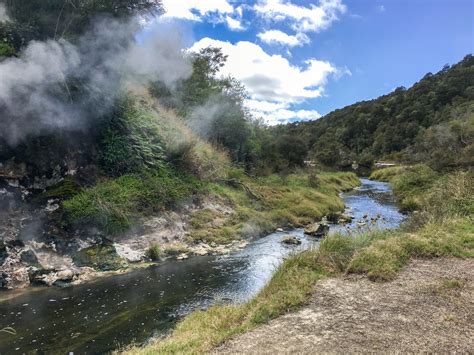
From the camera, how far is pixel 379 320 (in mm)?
5516

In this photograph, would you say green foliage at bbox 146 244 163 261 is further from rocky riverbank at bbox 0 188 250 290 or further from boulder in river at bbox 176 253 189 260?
boulder in river at bbox 176 253 189 260

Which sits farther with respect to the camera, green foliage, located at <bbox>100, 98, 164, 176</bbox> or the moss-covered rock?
green foliage, located at <bbox>100, 98, 164, 176</bbox>

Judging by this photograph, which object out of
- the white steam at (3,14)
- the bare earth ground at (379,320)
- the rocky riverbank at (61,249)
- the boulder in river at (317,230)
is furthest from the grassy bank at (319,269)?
the white steam at (3,14)

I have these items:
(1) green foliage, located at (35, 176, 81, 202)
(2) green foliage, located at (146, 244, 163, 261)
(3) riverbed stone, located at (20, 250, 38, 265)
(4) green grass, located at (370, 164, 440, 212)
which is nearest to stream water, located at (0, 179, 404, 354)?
(2) green foliage, located at (146, 244, 163, 261)

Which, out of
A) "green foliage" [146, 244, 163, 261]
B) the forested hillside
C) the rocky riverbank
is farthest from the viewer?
the forested hillside

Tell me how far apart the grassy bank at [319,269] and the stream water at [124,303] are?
3.36ft

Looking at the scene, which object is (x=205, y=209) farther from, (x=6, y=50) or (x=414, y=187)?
(x=414, y=187)

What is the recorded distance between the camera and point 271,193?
2111 cm

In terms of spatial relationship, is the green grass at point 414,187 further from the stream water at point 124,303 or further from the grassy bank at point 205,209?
the stream water at point 124,303

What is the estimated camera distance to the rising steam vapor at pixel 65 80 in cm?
1208

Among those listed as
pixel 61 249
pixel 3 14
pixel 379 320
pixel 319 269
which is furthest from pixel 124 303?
pixel 3 14

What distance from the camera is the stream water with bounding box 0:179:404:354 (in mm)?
7248

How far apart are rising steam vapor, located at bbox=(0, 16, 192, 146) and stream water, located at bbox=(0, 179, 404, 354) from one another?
18.9ft

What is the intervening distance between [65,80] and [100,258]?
6.32 m
